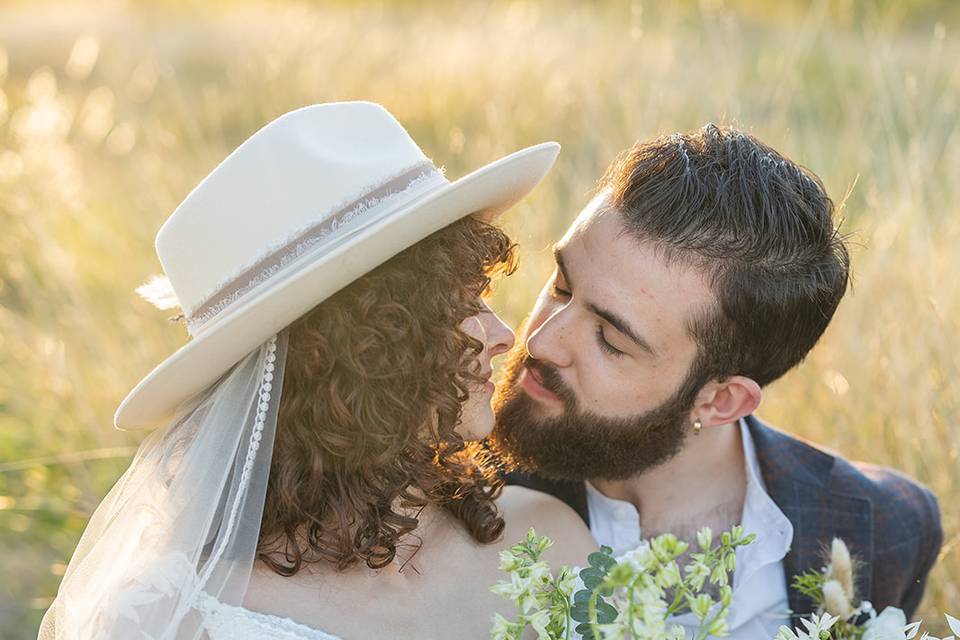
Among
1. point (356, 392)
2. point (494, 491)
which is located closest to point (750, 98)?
point (494, 491)

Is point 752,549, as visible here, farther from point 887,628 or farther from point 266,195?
point 266,195

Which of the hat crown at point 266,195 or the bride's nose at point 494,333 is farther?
the bride's nose at point 494,333

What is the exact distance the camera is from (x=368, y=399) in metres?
2.41

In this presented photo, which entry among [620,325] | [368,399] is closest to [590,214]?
[620,325]

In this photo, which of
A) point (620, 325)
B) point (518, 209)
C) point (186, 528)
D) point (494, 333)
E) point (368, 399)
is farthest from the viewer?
point (518, 209)

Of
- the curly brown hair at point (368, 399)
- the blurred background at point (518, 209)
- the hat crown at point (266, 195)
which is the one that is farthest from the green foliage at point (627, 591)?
the blurred background at point (518, 209)

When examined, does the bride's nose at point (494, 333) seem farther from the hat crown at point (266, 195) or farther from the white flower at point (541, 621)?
the white flower at point (541, 621)

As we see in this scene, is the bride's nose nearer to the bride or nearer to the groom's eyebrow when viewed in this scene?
the bride

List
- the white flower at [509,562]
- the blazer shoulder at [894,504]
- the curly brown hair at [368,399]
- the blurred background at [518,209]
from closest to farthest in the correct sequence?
the white flower at [509,562], the curly brown hair at [368,399], the blazer shoulder at [894,504], the blurred background at [518,209]

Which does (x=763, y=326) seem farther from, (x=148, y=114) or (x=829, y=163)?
(x=148, y=114)

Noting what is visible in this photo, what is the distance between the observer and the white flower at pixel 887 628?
232cm

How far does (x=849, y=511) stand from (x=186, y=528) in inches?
76.8

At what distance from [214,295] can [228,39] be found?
11.5 metres

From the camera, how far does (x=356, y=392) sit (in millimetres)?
2402
